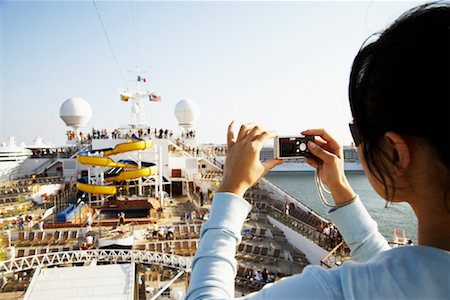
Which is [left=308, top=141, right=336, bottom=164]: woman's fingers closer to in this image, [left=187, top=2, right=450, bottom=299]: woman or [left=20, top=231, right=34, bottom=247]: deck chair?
[left=187, top=2, right=450, bottom=299]: woman

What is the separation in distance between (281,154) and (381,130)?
54 cm

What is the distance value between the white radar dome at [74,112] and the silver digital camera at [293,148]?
29.1m

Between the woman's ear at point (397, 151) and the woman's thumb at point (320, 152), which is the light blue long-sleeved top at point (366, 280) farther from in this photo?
the woman's thumb at point (320, 152)

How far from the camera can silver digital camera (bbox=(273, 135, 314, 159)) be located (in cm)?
110

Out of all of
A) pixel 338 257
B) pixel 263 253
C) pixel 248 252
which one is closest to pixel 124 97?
pixel 248 252

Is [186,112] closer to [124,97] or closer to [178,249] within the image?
[124,97]

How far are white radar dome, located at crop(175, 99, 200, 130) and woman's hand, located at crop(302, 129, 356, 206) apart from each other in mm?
29363

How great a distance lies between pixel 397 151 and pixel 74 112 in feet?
97.5

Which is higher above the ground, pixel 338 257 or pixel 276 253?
pixel 338 257

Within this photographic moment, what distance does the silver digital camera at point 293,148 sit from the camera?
1.10 m

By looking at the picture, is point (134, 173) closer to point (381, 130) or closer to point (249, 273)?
point (249, 273)

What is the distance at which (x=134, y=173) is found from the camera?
45.5 ft

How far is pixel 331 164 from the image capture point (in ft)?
3.37

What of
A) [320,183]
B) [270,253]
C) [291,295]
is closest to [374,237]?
[320,183]
